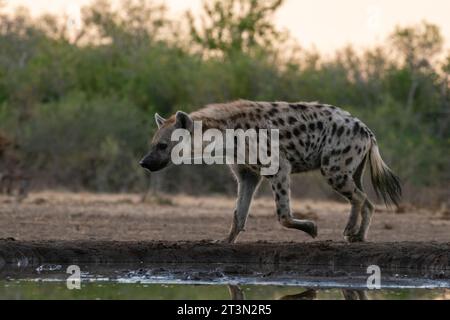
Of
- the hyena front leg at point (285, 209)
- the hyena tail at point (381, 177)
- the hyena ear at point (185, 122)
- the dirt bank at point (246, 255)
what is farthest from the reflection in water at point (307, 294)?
the hyena tail at point (381, 177)

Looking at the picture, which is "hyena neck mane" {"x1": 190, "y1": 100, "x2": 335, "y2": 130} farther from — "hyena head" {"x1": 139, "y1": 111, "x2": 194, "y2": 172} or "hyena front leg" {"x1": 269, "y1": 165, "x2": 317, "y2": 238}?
"hyena front leg" {"x1": 269, "y1": 165, "x2": 317, "y2": 238}

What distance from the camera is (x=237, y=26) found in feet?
117

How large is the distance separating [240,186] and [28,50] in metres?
23.9

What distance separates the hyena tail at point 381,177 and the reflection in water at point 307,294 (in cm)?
229

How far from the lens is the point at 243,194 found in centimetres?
1029

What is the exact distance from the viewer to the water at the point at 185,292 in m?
8.12

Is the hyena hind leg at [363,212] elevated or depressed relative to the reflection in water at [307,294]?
elevated

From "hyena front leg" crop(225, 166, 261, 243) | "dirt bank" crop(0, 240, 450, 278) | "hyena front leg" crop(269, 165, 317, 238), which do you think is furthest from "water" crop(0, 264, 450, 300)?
"hyena front leg" crop(225, 166, 261, 243)

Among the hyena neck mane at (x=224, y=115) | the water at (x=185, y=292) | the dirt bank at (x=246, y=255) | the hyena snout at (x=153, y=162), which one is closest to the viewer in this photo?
the water at (x=185, y=292)

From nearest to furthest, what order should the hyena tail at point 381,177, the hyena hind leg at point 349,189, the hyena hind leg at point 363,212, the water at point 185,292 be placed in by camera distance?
the water at point 185,292, the hyena hind leg at point 349,189, the hyena hind leg at point 363,212, the hyena tail at point 381,177

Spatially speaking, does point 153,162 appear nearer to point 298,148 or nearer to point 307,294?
point 298,148

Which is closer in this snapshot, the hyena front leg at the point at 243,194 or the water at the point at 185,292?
the water at the point at 185,292

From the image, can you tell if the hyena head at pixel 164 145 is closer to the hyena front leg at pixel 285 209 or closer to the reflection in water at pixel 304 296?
the hyena front leg at pixel 285 209
